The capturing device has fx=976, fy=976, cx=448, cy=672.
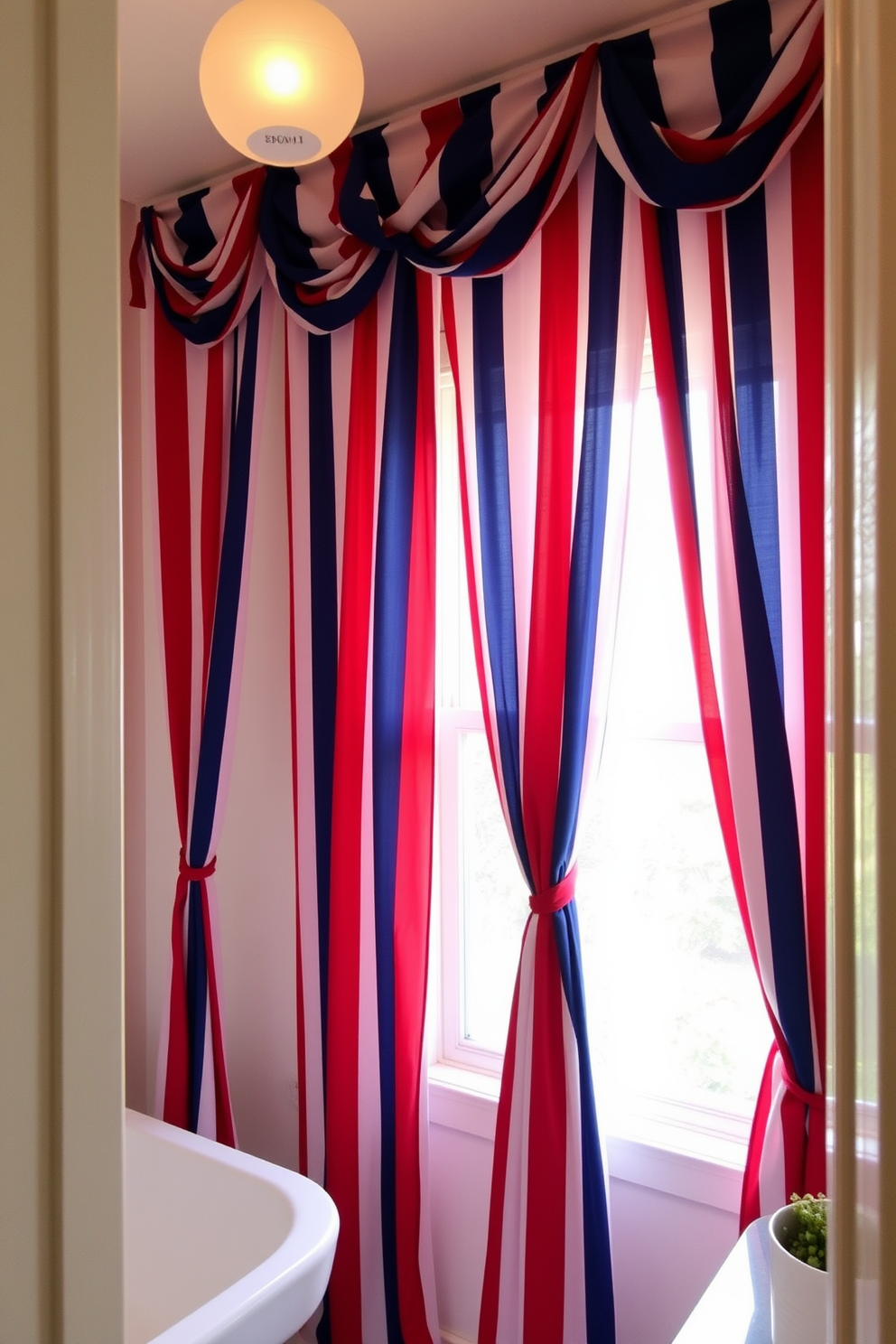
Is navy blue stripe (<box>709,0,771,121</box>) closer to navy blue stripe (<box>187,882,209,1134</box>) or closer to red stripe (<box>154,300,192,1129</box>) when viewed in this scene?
red stripe (<box>154,300,192,1129</box>)

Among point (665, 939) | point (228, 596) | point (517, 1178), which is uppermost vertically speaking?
point (228, 596)

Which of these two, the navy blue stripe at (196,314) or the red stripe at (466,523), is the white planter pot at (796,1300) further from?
the navy blue stripe at (196,314)

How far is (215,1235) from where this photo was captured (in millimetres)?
2029

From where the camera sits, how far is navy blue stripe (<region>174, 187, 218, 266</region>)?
99.7 inches

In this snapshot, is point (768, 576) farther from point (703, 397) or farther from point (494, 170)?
point (494, 170)

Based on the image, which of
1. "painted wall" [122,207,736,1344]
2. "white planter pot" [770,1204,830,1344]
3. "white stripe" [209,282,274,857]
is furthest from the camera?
"white stripe" [209,282,274,857]

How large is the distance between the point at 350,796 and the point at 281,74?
150 cm

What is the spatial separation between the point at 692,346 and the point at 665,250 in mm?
188

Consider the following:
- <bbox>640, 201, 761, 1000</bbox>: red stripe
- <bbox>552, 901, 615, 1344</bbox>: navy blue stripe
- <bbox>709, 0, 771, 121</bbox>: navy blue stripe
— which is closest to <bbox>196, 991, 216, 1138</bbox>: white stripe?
<bbox>552, 901, 615, 1344</bbox>: navy blue stripe

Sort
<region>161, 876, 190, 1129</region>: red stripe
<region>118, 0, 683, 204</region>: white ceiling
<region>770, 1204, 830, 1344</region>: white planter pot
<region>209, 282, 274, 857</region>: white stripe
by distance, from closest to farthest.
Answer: <region>770, 1204, 830, 1344</region>: white planter pot → <region>118, 0, 683, 204</region>: white ceiling → <region>209, 282, 274, 857</region>: white stripe → <region>161, 876, 190, 1129</region>: red stripe

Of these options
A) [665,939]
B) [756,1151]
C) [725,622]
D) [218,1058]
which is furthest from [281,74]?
[218,1058]

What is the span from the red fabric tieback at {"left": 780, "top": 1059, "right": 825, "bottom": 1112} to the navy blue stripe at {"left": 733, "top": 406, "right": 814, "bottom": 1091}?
0.04 feet

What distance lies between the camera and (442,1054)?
2408 millimetres

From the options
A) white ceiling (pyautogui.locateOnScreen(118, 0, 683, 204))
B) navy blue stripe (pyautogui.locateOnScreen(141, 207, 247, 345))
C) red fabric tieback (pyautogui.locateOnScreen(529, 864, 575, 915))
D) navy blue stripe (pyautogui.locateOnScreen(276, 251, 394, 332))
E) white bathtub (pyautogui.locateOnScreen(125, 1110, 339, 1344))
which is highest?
white ceiling (pyautogui.locateOnScreen(118, 0, 683, 204))
